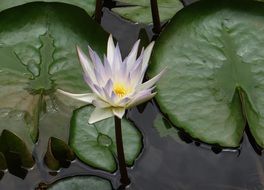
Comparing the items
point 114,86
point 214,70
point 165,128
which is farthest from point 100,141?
point 214,70

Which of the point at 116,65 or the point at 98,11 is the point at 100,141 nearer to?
the point at 116,65

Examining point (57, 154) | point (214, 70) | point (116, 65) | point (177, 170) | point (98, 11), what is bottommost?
point (177, 170)

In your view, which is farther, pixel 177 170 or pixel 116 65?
pixel 177 170

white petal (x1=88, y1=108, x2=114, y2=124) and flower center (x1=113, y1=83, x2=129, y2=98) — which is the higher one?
flower center (x1=113, y1=83, x2=129, y2=98)

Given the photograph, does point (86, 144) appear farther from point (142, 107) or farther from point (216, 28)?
point (216, 28)

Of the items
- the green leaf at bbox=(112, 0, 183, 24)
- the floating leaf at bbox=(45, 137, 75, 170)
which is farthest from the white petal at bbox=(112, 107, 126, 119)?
the green leaf at bbox=(112, 0, 183, 24)

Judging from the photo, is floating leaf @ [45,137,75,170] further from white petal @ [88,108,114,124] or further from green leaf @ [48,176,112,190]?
white petal @ [88,108,114,124]

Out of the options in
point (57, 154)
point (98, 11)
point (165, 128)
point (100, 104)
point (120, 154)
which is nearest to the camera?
point (100, 104)

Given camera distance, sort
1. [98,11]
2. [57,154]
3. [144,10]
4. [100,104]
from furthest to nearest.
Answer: [144,10] < [98,11] < [57,154] < [100,104]
